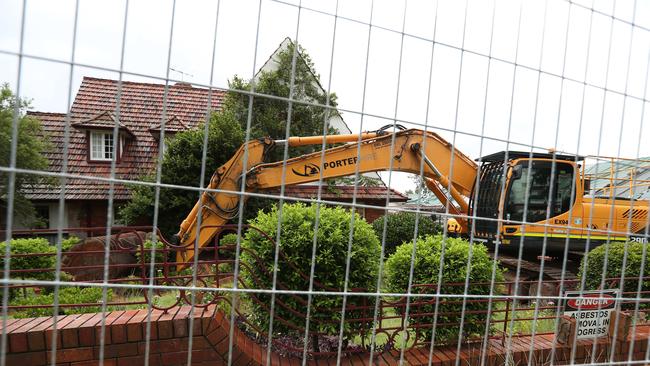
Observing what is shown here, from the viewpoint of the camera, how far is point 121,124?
32.0 ft

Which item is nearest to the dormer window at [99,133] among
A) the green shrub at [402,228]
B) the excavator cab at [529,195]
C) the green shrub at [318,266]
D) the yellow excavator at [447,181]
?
the yellow excavator at [447,181]

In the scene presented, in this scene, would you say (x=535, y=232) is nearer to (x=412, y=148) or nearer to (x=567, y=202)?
(x=567, y=202)

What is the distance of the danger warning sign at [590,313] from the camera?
93.1 inches

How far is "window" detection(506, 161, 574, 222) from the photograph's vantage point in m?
6.07

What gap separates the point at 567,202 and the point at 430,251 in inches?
180

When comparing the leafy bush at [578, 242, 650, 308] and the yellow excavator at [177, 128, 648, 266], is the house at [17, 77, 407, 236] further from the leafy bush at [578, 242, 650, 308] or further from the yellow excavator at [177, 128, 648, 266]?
the leafy bush at [578, 242, 650, 308]

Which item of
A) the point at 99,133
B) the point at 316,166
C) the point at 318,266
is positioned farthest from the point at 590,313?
the point at 99,133

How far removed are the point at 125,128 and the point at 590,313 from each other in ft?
35.8

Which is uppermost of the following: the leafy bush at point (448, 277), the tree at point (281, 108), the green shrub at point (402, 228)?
the tree at point (281, 108)

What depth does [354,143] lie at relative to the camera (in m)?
4.97

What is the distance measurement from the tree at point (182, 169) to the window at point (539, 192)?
649 centimetres

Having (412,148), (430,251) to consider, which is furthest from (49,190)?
(430,251)

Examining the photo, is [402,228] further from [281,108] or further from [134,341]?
[134,341]

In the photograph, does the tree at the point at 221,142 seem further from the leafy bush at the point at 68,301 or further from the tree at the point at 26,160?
the leafy bush at the point at 68,301
